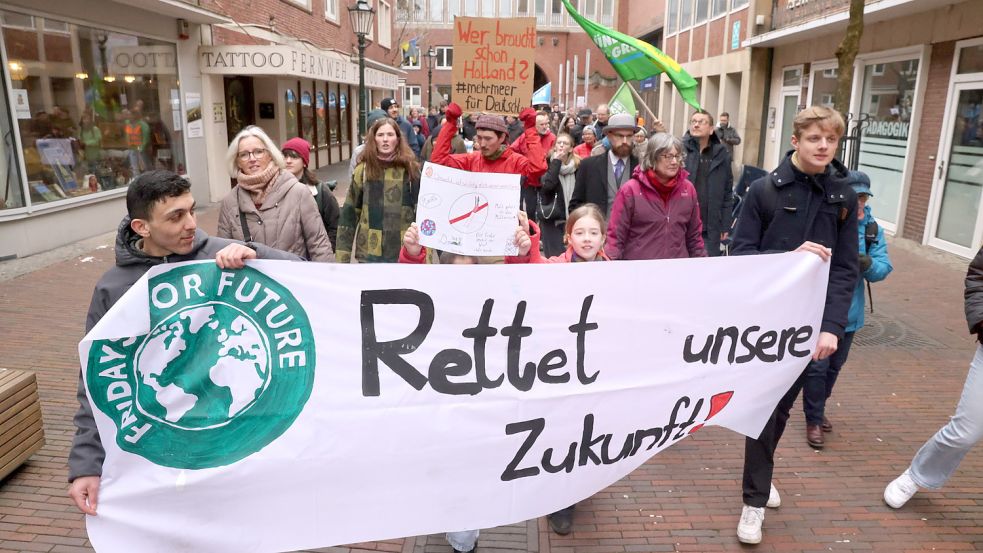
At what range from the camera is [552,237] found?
7.41 meters

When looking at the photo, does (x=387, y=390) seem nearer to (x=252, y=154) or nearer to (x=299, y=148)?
(x=252, y=154)

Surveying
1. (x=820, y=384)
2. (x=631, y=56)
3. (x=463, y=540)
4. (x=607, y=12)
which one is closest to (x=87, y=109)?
(x=631, y=56)

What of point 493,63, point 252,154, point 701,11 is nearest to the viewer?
point 252,154

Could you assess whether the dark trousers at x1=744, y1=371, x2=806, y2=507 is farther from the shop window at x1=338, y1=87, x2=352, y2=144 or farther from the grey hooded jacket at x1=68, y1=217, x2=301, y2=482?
the shop window at x1=338, y1=87, x2=352, y2=144

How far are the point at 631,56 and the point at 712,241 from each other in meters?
3.15

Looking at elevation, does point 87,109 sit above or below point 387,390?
above

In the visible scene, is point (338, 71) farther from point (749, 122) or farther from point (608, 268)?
point (608, 268)

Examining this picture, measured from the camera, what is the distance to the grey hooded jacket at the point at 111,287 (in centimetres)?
240

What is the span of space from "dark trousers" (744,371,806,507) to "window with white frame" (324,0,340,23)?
21999mm

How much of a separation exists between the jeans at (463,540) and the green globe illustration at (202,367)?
1284 mm

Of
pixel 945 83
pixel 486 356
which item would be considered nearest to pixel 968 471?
pixel 486 356

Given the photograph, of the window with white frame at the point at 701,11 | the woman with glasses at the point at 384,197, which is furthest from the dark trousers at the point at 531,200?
the window with white frame at the point at 701,11

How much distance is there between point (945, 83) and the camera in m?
11.4

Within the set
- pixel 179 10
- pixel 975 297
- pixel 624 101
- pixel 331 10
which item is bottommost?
pixel 975 297
